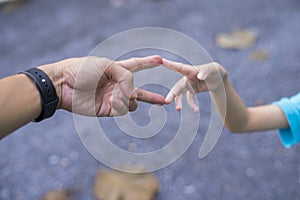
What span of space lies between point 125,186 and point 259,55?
Result: 0.80 meters

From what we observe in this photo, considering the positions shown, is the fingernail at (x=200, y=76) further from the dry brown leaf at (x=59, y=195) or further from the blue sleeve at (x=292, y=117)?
the dry brown leaf at (x=59, y=195)

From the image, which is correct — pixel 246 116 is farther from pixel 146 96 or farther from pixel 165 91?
pixel 165 91

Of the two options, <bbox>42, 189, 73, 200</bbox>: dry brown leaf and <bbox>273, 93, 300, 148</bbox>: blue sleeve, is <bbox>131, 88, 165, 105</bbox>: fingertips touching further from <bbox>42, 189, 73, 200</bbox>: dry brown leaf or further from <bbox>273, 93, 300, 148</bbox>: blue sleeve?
<bbox>42, 189, 73, 200</bbox>: dry brown leaf

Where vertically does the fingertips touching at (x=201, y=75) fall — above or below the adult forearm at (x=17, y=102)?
below

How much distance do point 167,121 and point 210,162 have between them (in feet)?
0.67

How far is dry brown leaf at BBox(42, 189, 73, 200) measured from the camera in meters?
1.21

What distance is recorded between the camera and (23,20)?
6.88 ft

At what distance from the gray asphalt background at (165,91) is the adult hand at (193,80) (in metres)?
0.36

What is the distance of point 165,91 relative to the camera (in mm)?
1450

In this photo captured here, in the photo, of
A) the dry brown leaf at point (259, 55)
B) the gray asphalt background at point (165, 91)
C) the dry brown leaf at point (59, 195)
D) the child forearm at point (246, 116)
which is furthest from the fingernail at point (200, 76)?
the dry brown leaf at point (259, 55)

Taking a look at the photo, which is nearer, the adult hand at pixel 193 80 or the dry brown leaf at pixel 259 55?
the adult hand at pixel 193 80

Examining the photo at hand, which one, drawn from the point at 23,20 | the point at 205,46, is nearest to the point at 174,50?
the point at 205,46

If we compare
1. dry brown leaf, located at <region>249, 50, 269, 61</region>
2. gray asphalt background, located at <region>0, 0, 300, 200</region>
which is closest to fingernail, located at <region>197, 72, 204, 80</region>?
gray asphalt background, located at <region>0, 0, 300, 200</region>

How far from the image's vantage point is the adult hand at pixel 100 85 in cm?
80
